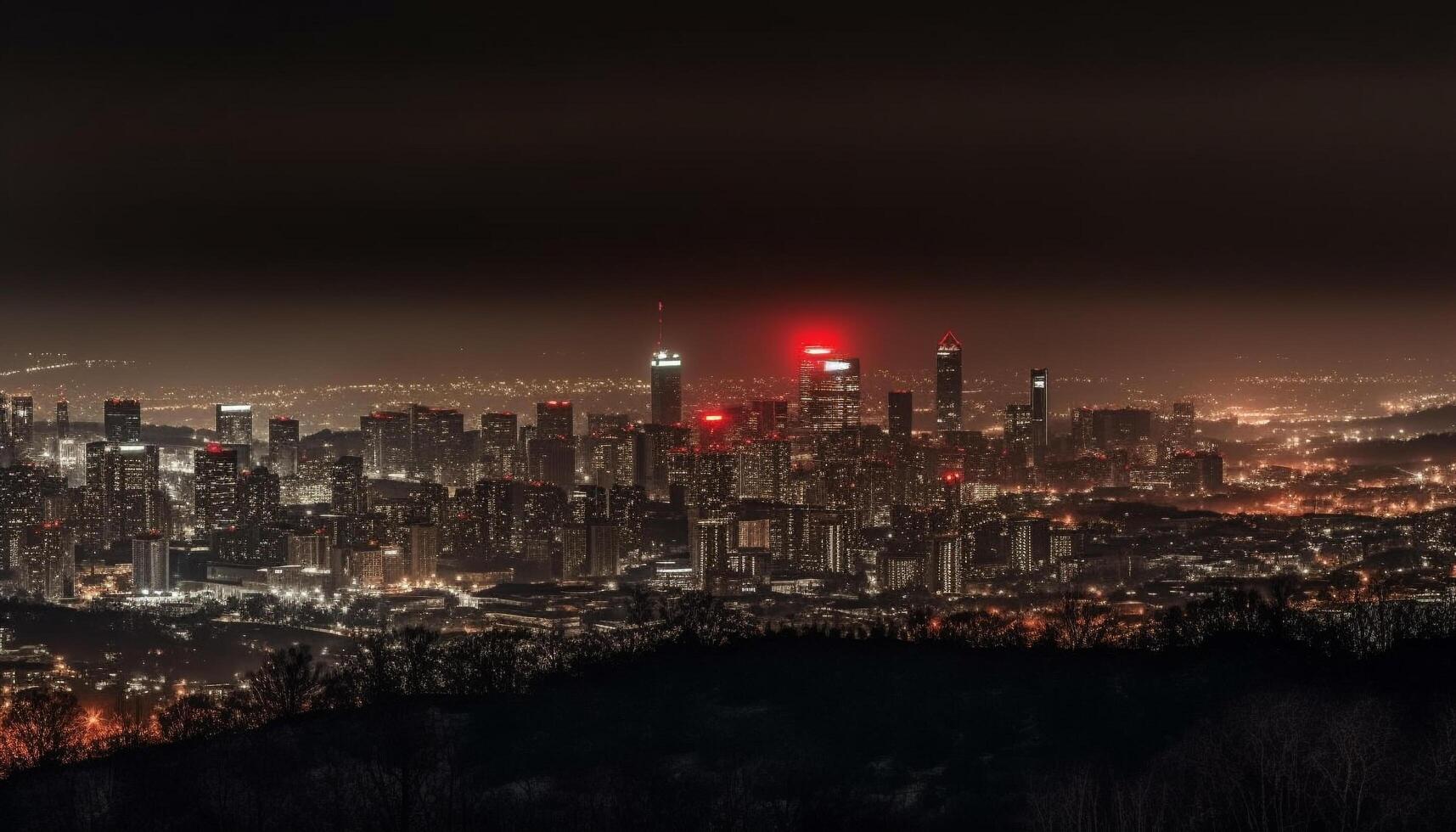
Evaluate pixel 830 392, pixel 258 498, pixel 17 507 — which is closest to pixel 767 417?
pixel 830 392

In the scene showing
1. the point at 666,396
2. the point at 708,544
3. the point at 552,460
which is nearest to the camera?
the point at 708,544

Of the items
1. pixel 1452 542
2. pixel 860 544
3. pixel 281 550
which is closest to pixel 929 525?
pixel 860 544

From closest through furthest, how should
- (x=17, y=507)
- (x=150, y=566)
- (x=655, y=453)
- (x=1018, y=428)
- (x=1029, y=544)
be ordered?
(x=1029, y=544)
(x=150, y=566)
(x=17, y=507)
(x=655, y=453)
(x=1018, y=428)

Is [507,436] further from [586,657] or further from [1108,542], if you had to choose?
[586,657]

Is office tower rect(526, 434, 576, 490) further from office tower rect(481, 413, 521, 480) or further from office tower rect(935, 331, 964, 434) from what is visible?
office tower rect(935, 331, 964, 434)

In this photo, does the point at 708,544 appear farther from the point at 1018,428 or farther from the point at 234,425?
the point at 234,425
